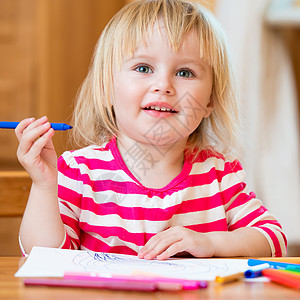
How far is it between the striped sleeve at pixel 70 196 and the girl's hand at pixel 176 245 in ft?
0.54

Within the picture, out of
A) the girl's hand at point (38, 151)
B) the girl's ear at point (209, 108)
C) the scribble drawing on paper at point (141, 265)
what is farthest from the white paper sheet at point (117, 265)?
the girl's ear at point (209, 108)

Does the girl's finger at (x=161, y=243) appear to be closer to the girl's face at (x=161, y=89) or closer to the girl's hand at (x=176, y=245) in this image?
the girl's hand at (x=176, y=245)

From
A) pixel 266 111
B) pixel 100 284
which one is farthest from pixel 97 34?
pixel 100 284

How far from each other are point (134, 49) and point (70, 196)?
0.82 feet

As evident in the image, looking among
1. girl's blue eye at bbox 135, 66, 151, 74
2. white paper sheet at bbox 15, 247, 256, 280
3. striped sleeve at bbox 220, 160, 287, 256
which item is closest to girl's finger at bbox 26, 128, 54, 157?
white paper sheet at bbox 15, 247, 256, 280

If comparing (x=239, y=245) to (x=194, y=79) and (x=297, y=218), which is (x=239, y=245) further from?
(x=297, y=218)

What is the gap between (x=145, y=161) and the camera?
38.6 inches

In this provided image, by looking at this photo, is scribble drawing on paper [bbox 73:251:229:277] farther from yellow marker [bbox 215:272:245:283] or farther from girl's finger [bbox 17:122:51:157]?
girl's finger [bbox 17:122:51:157]

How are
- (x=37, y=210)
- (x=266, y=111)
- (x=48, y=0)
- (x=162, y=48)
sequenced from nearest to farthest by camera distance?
(x=37, y=210), (x=162, y=48), (x=266, y=111), (x=48, y=0)

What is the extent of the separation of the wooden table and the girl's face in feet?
1.25

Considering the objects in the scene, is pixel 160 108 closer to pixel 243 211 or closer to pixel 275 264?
pixel 243 211

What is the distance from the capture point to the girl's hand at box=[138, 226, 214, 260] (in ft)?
2.46

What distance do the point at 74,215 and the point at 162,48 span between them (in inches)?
11.4

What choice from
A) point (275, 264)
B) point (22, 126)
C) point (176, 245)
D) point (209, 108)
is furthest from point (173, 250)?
point (209, 108)
